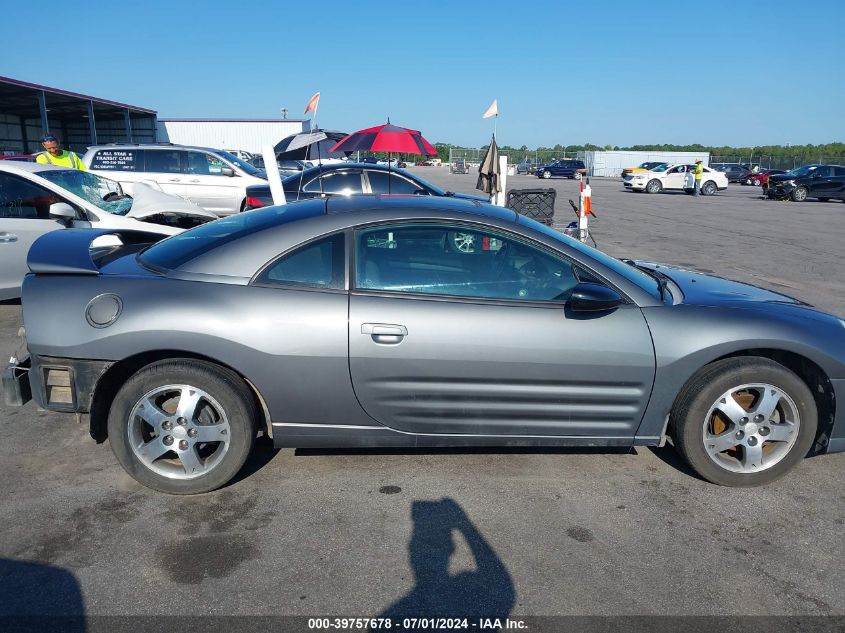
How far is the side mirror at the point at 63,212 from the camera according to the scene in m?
6.61

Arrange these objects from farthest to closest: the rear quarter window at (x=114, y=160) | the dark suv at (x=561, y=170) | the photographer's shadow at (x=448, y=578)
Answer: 1. the dark suv at (x=561, y=170)
2. the rear quarter window at (x=114, y=160)
3. the photographer's shadow at (x=448, y=578)

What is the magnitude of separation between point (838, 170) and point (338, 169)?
27098 mm

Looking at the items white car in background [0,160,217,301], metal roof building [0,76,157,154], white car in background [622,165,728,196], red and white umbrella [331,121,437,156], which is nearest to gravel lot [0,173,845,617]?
white car in background [0,160,217,301]

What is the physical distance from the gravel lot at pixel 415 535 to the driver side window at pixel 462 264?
3.39ft

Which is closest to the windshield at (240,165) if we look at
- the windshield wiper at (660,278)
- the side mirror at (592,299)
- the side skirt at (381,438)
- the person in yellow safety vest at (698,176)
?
the windshield wiper at (660,278)

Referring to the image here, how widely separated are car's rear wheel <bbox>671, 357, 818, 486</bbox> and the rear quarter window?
1303 cm

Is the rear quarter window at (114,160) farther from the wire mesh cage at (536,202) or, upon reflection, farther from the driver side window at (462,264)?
the driver side window at (462,264)

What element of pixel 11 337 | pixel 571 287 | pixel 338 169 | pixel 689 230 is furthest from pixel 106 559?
pixel 689 230

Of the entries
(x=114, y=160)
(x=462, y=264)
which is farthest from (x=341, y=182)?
(x=462, y=264)

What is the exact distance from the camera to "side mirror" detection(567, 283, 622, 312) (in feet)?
10.7

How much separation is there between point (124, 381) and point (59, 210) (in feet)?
13.5

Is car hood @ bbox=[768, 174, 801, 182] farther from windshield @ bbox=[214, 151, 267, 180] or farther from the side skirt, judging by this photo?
the side skirt

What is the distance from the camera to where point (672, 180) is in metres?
35.5

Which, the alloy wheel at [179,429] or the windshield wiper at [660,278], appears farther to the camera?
the windshield wiper at [660,278]
